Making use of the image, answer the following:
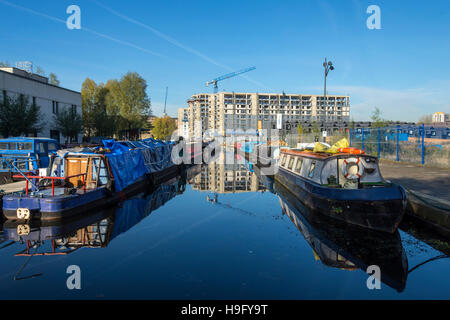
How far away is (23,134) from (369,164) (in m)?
32.3

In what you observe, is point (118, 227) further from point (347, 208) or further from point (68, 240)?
point (347, 208)

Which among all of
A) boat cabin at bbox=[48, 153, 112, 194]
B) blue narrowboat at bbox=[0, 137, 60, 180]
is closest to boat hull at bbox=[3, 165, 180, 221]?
boat cabin at bbox=[48, 153, 112, 194]

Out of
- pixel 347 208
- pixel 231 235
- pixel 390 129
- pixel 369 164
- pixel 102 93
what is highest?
pixel 102 93

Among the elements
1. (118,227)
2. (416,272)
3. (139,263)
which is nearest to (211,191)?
(118,227)

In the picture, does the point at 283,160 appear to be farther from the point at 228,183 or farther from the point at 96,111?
the point at 96,111

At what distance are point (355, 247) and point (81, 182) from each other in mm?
10581

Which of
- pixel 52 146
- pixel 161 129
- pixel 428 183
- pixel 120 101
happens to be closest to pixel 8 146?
pixel 52 146

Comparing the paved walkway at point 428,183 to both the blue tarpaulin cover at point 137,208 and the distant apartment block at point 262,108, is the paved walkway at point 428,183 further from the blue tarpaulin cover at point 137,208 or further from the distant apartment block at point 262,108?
the distant apartment block at point 262,108

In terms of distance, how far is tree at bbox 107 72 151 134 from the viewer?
63.9m

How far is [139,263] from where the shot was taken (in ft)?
25.5

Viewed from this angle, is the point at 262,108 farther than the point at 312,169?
Yes

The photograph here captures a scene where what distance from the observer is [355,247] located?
8.58m

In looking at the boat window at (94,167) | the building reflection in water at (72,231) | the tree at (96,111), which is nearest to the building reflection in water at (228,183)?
the building reflection in water at (72,231)

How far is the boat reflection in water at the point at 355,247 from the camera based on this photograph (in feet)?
24.0
